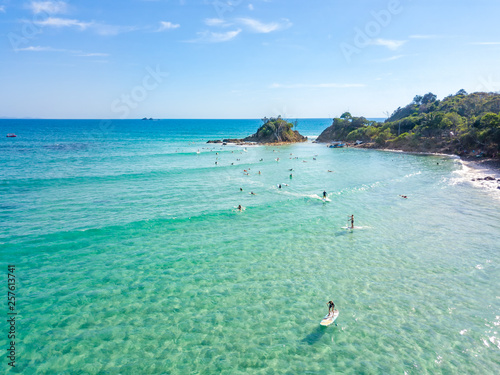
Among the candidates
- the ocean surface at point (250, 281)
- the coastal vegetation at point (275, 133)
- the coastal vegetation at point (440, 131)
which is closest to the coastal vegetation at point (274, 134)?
the coastal vegetation at point (275, 133)

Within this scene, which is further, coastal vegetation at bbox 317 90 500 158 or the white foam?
coastal vegetation at bbox 317 90 500 158

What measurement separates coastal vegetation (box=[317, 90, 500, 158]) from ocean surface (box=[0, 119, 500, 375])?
29.6 metres

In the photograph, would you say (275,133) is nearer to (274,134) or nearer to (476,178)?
(274,134)

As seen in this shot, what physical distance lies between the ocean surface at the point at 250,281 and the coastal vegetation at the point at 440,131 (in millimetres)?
29552

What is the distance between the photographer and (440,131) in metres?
82.4

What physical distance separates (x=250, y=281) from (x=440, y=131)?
85.2 meters

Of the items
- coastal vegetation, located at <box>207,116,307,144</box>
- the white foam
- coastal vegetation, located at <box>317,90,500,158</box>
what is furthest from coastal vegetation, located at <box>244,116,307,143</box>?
the white foam

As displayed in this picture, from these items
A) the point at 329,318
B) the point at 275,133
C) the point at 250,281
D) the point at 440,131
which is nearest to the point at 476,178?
the point at 440,131

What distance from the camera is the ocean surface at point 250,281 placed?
13.7 meters

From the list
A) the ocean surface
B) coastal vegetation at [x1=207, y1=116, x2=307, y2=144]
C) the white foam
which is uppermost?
coastal vegetation at [x1=207, y1=116, x2=307, y2=144]

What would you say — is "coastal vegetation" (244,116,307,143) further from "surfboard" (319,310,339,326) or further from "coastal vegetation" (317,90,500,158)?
"surfboard" (319,310,339,326)

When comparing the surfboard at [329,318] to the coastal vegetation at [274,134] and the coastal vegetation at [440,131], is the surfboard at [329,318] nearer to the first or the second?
the coastal vegetation at [440,131]

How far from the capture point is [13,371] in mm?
12883

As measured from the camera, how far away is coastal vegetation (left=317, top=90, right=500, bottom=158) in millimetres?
63438
